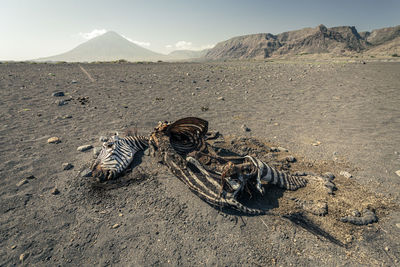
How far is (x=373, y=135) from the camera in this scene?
6.77m

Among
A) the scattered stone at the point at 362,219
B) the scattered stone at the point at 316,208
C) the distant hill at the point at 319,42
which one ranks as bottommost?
the scattered stone at the point at 362,219

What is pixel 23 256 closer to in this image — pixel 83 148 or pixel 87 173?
pixel 87 173

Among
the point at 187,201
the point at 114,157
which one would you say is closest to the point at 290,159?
the point at 187,201

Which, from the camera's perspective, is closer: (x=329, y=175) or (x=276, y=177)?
(x=276, y=177)

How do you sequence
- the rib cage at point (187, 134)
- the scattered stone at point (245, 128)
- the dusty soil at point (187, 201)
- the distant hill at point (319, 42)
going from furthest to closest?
the distant hill at point (319, 42)
the scattered stone at point (245, 128)
the rib cage at point (187, 134)
the dusty soil at point (187, 201)

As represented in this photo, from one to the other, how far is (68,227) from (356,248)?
4.47 m

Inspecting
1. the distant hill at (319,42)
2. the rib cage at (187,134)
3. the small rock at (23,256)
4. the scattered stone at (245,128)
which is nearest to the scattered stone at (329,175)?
the rib cage at (187,134)

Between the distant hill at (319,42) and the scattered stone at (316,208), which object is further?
the distant hill at (319,42)

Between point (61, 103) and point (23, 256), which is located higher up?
point (61, 103)

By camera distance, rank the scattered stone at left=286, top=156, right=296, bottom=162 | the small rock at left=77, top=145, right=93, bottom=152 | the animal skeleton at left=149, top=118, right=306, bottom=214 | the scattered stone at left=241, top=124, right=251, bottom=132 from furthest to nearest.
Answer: the scattered stone at left=241, top=124, right=251, bottom=132 < the small rock at left=77, top=145, right=93, bottom=152 < the scattered stone at left=286, top=156, right=296, bottom=162 < the animal skeleton at left=149, top=118, right=306, bottom=214

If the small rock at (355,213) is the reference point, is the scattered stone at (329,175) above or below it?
above

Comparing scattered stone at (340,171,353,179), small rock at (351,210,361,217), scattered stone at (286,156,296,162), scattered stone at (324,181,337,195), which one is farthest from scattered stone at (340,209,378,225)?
scattered stone at (286,156,296,162)

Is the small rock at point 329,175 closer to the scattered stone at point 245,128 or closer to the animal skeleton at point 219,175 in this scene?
the animal skeleton at point 219,175

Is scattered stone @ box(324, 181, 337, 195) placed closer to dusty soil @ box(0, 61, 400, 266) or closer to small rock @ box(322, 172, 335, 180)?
dusty soil @ box(0, 61, 400, 266)
